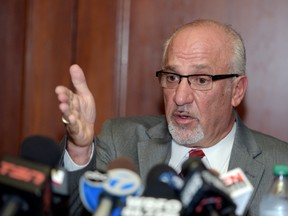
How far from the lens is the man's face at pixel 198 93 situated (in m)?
1.86

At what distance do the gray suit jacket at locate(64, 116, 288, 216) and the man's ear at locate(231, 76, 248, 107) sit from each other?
70 mm

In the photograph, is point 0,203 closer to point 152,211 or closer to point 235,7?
point 152,211

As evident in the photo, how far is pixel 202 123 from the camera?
1.87 m

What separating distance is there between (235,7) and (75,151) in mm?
1005

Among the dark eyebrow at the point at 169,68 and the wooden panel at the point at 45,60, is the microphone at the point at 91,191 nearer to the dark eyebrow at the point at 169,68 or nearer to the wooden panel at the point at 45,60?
the dark eyebrow at the point at 169,68

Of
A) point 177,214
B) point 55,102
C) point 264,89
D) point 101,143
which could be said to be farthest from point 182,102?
point 177,214

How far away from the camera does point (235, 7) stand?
2176mm

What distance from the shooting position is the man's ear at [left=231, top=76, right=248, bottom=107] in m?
1.99

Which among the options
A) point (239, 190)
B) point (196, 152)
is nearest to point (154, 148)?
point (196, 152)

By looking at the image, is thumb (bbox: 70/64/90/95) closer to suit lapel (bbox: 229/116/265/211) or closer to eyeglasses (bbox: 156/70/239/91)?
eyeglasses (bbox: 156/70/239/91)

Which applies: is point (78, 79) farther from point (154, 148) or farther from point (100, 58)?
point (100, 58)

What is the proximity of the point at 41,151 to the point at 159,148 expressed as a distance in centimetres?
105

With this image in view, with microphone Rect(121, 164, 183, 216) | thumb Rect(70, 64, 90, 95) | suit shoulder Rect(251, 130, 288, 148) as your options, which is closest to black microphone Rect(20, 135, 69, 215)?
microphone Rect(121, 164, 183, 216)

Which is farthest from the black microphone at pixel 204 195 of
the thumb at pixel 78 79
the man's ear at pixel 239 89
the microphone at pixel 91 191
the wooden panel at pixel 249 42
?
the wooden panel at pixel 249 42
